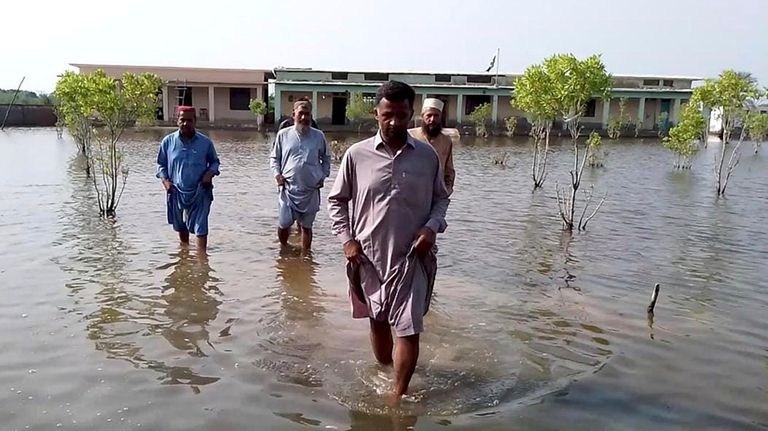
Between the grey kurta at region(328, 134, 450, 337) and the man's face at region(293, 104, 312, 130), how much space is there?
134 inches

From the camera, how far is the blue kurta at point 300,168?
720 cm

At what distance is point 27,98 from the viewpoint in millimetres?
47531

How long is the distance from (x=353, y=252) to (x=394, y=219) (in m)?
0.31

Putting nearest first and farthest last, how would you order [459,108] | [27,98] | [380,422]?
1. [380,422]
2. [459,108]
3. [27,98]

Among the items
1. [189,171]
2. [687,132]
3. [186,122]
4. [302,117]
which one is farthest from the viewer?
[687,132]

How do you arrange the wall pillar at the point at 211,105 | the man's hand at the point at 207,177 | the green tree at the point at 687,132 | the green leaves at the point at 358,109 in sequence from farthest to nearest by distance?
the wall pillar at the point at 211,105 → the green leaves at the point at 358,109 → the green tree at the point at 687,132 → the man's hand at the point at 207,177

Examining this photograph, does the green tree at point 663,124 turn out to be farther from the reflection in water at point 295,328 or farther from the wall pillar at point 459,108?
the reflection in water at point 295,328

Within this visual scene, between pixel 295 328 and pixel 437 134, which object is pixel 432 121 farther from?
pixel 295 328

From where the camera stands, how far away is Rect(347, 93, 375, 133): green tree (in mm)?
38188

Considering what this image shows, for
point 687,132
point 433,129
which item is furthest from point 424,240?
point 687,132

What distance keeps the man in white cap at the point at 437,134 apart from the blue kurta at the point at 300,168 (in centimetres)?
207

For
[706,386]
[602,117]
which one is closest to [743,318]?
[706,386]

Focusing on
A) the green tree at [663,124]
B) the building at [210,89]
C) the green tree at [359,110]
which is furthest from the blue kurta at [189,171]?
the green tree at [663,124]

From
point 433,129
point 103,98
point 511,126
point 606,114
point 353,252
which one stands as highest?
point 606,114
